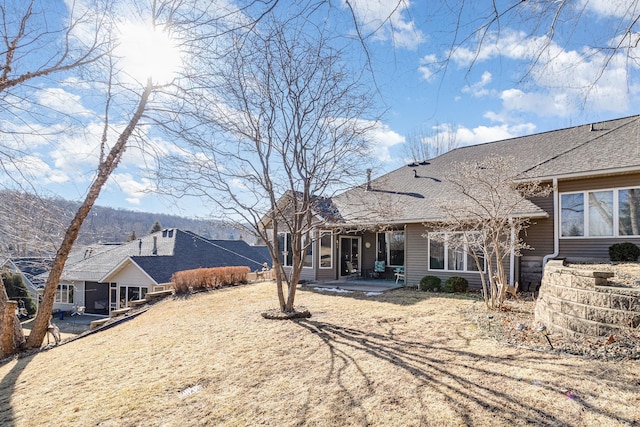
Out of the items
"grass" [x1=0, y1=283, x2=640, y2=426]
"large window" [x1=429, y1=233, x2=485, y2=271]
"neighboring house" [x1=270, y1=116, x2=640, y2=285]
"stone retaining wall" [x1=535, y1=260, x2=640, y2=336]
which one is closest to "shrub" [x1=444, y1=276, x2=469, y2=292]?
"neighboring house" [x1=270, y1=116, x2=640, y2=285]

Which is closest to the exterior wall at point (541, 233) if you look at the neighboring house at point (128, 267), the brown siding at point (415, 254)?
the brown siding at point (415, 254)

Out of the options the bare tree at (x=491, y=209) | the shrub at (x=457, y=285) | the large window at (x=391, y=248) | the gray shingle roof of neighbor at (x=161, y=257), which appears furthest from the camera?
the gray shingle roof of neighbor at (x=161, y=257)

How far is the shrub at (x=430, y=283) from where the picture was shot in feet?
38.9

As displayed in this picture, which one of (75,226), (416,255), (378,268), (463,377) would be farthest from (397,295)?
(75,226)

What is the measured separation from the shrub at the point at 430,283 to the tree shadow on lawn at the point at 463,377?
19.9 ft

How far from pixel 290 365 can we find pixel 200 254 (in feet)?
72.3

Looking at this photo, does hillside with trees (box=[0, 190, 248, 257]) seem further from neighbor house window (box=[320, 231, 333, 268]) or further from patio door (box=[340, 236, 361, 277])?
patio door (box=[340, 236, 361, 277])

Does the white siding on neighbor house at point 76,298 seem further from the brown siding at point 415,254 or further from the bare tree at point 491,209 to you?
the bare tree at point 491,209

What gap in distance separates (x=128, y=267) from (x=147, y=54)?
60.8 ft

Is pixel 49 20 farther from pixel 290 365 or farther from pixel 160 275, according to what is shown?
pixel 160 275

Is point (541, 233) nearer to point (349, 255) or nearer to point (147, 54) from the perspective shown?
point (349, 255)

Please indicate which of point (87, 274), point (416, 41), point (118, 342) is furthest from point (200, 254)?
point (416, 41)

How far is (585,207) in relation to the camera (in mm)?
10195

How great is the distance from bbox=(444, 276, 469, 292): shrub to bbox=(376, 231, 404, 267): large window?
3.69 m
